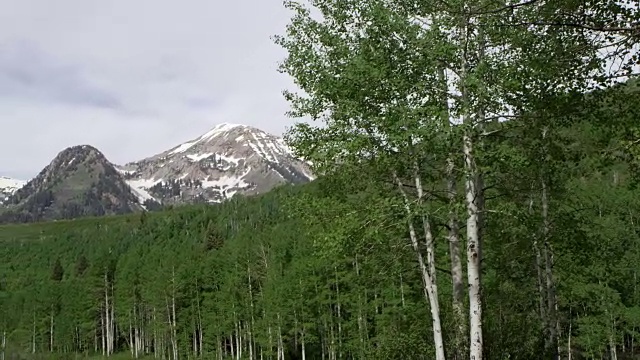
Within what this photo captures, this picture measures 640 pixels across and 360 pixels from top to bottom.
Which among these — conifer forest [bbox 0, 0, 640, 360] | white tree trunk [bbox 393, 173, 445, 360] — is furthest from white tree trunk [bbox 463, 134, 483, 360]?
white tree trunk [bbox 393, 173, 445, 360]

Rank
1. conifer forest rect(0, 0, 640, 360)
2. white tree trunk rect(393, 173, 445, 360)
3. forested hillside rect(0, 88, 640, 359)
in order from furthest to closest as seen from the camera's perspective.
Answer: white tree trunk rect(393, 173, 445, 360), forested hillside rect(0, 88, 640, 359), conifer forest rect(0, 0, 640, 360)

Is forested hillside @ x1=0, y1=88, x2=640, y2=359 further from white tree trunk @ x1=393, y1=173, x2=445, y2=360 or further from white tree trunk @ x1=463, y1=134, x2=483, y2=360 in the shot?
white tree trunk @ x1=463, y1=134, x2=483, y2=360

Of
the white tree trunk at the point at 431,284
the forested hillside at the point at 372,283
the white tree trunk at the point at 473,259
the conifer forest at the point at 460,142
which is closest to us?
the conifer forest at the point at 460,142

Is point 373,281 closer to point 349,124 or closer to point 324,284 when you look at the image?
point 349,124

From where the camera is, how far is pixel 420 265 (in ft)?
48.2

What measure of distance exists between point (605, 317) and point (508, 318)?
124 feet

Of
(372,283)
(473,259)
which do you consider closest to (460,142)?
(473,259)

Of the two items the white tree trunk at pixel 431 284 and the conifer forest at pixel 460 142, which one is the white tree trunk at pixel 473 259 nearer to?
the conifer forest at pixel 460 142

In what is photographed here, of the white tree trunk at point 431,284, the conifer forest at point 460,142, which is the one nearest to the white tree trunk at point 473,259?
the conifer forest at point 460,142

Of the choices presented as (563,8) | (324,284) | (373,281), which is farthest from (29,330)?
(563,8)

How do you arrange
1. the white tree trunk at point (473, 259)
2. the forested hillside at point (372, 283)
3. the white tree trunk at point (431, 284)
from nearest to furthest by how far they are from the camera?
the white tree trunk at point (473, 259), the forested hillside at point (372, 283), the white tree trunk at point (431, 284)

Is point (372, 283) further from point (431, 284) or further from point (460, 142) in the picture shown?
point (460, 142)

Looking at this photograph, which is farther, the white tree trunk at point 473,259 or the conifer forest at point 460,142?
the white tree trunk at point 473,259

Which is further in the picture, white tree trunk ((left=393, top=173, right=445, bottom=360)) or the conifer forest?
white tree trunk ((left=393, top=173, right=445, bottom=360))
